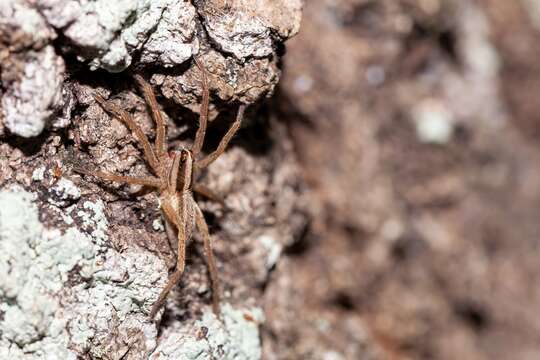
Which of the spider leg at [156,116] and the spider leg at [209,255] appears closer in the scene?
the spider leg at [156,116]

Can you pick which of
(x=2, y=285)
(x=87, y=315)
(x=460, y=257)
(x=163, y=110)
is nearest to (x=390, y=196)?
(x=460, y=257)

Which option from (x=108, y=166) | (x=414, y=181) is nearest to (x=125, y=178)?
(x=108, y=166)

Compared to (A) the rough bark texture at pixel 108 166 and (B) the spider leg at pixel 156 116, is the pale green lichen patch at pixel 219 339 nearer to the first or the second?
(A) the rough bark texture at pixel 108 166

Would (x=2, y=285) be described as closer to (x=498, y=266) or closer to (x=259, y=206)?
(x=259, y=206)

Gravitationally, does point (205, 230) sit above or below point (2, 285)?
below

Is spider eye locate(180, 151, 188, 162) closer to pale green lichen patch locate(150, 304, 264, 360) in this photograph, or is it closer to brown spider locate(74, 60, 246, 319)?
brown spider locate(74, 60, 246, 319)

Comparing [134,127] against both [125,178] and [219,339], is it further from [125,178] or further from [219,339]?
[219,339]

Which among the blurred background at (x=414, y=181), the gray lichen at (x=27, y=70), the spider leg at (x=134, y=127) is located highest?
the gray lichen at (x=27, y=70)

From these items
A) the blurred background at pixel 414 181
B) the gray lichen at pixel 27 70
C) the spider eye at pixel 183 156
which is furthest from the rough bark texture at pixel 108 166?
the blurred background at pixel 414 181
